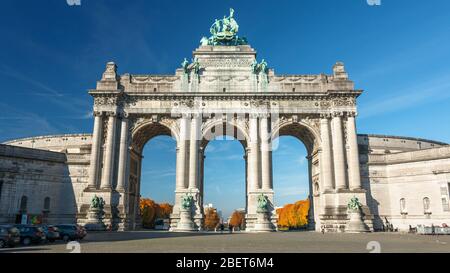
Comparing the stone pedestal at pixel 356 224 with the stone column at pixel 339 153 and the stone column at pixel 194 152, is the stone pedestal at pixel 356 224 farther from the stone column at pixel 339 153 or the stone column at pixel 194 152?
the stone column at pixel 194 152

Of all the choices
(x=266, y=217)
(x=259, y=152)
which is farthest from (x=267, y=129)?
(x=266, y=217)

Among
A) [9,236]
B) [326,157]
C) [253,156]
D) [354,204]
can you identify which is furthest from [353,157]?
[9,236]

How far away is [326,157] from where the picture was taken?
1826 inches

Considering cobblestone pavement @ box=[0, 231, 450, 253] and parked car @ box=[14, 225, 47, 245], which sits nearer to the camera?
cobblestone pavement @ box=[0, 231, 450, 253]

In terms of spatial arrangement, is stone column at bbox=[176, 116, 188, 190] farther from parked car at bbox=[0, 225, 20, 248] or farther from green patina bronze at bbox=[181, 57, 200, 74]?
parked car at bbox=[0, 225, 20, 248]

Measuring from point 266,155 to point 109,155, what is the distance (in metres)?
19.9

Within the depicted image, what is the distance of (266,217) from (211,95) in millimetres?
17044

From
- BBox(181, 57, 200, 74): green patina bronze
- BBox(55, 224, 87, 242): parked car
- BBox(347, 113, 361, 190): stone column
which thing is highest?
BBox(181, 57, 200, 74): green patina bronze

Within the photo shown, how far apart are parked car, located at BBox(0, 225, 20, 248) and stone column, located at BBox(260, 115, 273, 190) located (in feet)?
93.4

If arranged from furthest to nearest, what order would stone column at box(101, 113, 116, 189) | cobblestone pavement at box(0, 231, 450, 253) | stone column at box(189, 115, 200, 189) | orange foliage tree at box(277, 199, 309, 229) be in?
orange foliage tree at box(277, 199, 309, 229) → stone column at box(101, 113, 116, 189) → stone column at box(189, 115, 200, 189) → cobblestone pavement at box(0, 231, 450, 253)

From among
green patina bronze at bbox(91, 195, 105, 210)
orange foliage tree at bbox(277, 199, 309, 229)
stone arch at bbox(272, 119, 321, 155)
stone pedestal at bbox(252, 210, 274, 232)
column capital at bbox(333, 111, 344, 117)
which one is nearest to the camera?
stone pedestal at bbox(252, 210, 274, 232)

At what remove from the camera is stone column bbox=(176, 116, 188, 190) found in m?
45.4

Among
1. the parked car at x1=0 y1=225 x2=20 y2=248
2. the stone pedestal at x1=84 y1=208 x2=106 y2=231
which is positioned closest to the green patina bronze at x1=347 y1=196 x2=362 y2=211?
the stone pedestal at x1=84 y1=208 x2=106 y2=231
